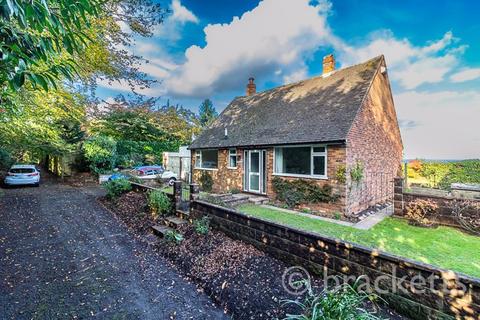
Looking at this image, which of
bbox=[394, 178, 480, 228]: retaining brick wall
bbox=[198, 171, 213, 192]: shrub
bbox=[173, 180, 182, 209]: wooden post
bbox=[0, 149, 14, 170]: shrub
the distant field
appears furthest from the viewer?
bbox=[0, 149, 14, 170]: shrub

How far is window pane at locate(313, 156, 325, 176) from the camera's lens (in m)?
8.40

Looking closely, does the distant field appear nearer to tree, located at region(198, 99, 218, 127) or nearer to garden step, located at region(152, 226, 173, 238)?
garden step, located at region(152, 226, 173, 238)

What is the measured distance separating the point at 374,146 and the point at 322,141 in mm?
3416

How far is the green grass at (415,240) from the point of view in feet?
14.3

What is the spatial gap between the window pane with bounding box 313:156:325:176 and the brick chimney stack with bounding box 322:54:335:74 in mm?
6171

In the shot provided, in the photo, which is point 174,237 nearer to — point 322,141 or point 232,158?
point 322,141

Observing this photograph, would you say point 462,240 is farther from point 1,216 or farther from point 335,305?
point 1,216

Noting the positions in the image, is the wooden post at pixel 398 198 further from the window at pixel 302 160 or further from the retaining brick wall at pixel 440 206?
the window at pixel 302 160

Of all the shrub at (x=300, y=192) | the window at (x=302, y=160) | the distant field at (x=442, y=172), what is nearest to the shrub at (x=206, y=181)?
the shrub at (x=300, y=192)

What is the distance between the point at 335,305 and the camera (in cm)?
261

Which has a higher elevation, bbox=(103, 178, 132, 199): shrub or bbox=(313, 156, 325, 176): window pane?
bbox=(313, 156, 325, 176): window pane

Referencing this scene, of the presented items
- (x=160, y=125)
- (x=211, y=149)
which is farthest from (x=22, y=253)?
(x=160, y=125)

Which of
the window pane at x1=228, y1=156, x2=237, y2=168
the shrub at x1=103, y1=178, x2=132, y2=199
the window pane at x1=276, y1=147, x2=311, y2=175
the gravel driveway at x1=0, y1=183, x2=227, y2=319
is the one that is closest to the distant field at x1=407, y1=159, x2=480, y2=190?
the window pane at x1=276, y1=147, x2=311, y2=175

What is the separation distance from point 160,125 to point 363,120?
2254 cm
